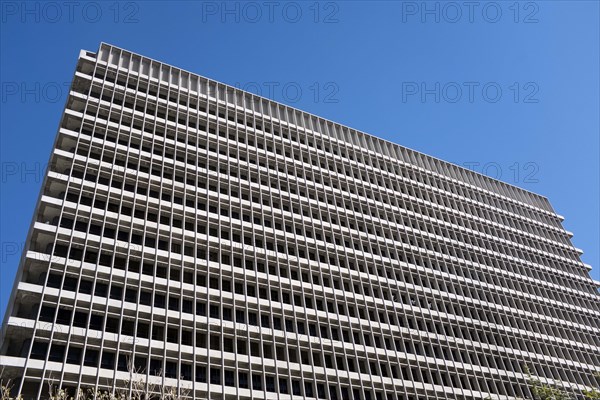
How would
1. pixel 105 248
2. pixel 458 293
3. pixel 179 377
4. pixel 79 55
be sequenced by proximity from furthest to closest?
pixel 458 293
pixel 79 55
pixel 105 248
pixel 179 377

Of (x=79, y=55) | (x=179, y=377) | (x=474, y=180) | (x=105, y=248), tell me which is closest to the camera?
(x=179, y=377)

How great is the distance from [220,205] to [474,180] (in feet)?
146

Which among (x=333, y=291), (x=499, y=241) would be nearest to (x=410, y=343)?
(x=333, y=291)

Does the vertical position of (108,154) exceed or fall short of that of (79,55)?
it falls short

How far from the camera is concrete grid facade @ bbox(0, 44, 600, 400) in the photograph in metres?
40.4

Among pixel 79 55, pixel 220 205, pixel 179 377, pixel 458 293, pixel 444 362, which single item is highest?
pixel 79 55

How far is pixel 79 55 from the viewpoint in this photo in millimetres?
57125

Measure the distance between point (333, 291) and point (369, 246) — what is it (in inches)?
376

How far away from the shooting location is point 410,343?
2064 inches

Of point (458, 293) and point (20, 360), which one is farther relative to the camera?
point (458, 293)

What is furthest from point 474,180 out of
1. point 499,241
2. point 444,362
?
point 444,362

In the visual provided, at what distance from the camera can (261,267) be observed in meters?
50.5

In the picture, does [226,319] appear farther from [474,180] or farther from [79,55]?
[474,180]

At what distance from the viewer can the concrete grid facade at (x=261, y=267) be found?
1590 inches
